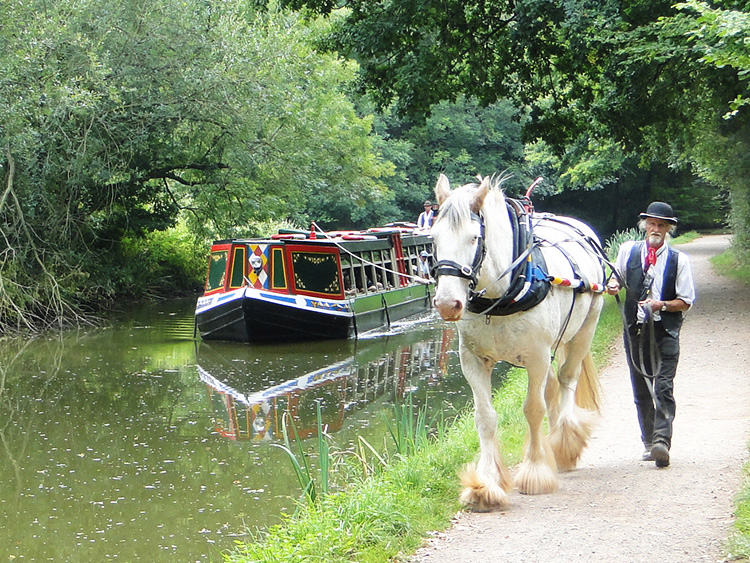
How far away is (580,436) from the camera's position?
20.9 ft

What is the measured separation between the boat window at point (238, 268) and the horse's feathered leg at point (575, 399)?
464 inches

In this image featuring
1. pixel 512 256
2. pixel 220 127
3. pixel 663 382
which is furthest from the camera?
pixel 220 127

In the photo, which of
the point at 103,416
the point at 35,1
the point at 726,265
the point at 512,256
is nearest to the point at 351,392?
the point at 103,416

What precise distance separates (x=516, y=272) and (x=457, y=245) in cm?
60

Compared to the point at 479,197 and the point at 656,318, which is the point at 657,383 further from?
the point at 479,197

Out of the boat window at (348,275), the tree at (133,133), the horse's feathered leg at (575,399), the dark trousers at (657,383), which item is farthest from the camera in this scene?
the boat window at (348,275)

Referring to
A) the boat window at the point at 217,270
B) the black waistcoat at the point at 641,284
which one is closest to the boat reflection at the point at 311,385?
the boat window at the point at 217,270

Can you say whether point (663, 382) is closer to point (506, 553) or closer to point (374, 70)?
point (506, 553)

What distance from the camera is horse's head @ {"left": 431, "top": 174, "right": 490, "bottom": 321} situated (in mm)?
4836

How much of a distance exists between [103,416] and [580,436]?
671 centimetres

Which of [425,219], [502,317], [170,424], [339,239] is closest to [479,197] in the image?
[502,317]

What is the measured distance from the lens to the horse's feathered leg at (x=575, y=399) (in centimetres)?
635

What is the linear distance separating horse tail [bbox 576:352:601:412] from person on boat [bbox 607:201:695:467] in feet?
1.98

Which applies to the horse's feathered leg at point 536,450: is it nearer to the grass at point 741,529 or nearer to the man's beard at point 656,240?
the grass at point 741,529
